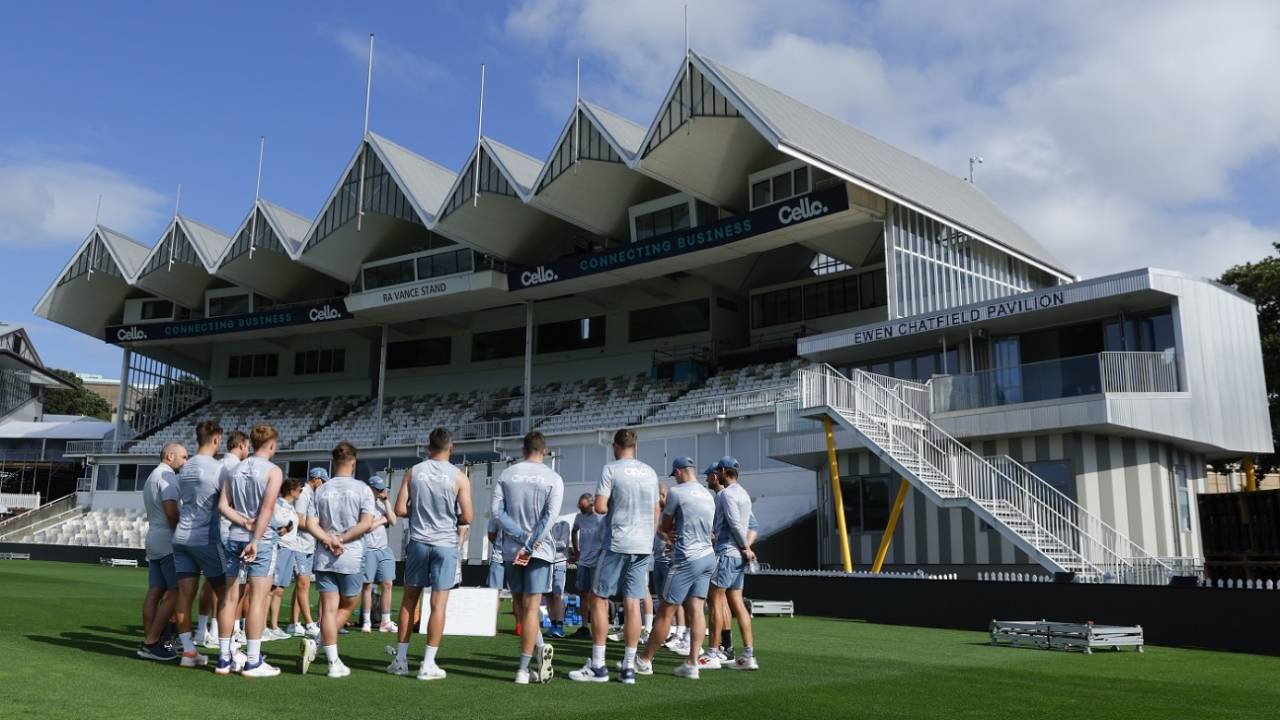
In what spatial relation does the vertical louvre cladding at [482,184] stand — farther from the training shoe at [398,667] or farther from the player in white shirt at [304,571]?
the training shoe at [398,667]

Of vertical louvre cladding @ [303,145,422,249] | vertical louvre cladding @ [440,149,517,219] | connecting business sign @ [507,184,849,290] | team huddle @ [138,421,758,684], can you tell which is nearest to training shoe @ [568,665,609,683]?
team huddle @ [138,421,758,684]

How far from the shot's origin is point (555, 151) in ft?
117

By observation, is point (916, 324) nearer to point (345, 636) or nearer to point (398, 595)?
point (398, 595)

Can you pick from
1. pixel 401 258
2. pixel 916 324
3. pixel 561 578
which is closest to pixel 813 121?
pixel 916 324

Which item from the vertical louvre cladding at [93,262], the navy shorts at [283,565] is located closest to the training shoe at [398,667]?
the navy shorts at [283,565]

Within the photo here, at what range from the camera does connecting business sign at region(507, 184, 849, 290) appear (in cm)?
3123

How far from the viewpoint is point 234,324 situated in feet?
161

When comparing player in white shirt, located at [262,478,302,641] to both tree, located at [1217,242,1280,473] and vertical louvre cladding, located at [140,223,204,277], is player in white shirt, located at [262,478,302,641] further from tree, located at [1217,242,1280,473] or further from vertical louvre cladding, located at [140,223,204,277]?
vertical louvre cladding, located at [140,223,204,277]

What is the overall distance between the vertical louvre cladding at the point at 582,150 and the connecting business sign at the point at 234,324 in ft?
48.2

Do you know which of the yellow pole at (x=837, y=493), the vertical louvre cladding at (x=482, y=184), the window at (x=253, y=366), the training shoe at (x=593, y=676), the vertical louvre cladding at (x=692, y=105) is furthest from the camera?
the window at (x=253, y=366)

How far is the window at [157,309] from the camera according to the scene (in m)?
53.0

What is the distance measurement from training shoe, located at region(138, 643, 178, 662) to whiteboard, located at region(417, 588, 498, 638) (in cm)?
307

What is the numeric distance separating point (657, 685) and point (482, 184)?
106 ft

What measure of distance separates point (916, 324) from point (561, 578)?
1512cm
